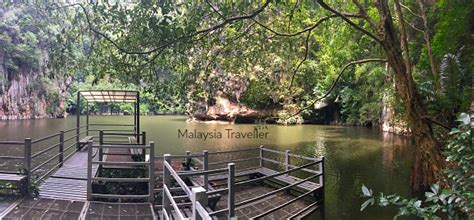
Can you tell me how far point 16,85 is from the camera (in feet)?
118

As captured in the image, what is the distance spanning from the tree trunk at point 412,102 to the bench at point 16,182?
6879mm

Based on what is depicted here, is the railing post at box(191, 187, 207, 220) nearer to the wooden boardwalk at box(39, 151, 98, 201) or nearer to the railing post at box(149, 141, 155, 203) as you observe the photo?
the railing post at box(149, 141, 155, 203)

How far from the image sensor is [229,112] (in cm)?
3116

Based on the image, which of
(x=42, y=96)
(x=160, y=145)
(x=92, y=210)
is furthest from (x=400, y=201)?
(x=42, y=96)

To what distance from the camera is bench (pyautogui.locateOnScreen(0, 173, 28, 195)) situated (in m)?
4.76

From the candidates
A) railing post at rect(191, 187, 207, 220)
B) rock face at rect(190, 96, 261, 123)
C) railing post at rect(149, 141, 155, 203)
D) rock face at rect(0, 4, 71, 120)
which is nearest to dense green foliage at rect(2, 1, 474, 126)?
railing post at rect(149, 141, 155, 203)

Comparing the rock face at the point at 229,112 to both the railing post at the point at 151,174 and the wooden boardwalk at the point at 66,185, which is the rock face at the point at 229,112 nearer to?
the wooden boardwalk at the point at 66,185

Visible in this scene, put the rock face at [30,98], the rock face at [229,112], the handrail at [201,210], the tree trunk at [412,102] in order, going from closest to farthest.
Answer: the handrail at [201,210]
the tree trunk at [412,102]
the rock face at [229,112]
the rock face at [30,98]

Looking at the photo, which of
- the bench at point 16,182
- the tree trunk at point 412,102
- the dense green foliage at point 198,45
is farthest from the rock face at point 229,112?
the bench at point 16,182

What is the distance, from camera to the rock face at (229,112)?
3073cm

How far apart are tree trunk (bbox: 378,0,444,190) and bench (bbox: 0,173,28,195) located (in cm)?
688

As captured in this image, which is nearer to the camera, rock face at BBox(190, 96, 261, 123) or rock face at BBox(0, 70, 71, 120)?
rock face at BBox(190, 96, 261, 123)

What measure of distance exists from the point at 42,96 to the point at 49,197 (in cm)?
4354

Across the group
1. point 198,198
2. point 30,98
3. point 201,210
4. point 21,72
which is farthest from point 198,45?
point 30,98
